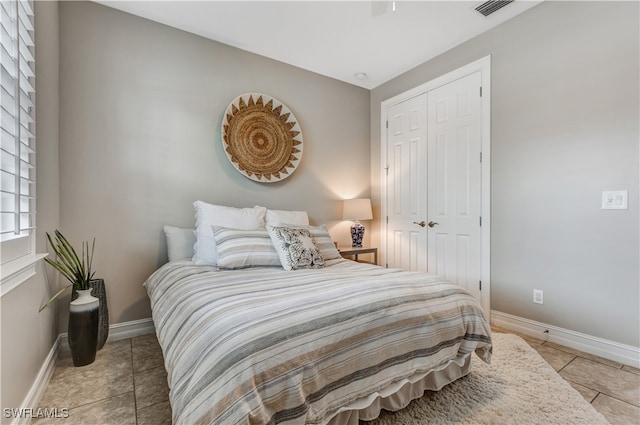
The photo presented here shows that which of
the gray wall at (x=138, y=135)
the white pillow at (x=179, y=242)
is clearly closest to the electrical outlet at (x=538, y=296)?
the gray wall at (x=138, y=135)

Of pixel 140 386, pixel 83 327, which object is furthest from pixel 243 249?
pixel 83 327

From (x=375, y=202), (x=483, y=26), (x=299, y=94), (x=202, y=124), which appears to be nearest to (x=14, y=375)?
(x=202, y=124)

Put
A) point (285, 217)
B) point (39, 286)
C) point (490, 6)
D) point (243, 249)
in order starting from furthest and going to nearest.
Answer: point (285, 217), point (490, 6), point (243, 249), point (39, 286)

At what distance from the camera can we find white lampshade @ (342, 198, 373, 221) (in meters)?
3.59

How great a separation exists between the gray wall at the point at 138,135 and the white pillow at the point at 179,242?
0.16m

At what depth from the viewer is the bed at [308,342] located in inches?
38.9

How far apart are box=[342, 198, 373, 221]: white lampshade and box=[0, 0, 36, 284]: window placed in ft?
9.08

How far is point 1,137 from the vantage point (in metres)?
1.27

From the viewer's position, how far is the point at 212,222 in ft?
8.17

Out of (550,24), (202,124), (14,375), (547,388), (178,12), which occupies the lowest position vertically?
(547,388)

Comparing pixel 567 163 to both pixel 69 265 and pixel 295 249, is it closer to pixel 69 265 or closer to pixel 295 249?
pixel 295 249

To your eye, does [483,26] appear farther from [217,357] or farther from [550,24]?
[217,357]

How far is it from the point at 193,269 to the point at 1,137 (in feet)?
3.86

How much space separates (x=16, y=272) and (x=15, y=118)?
2.30ft
